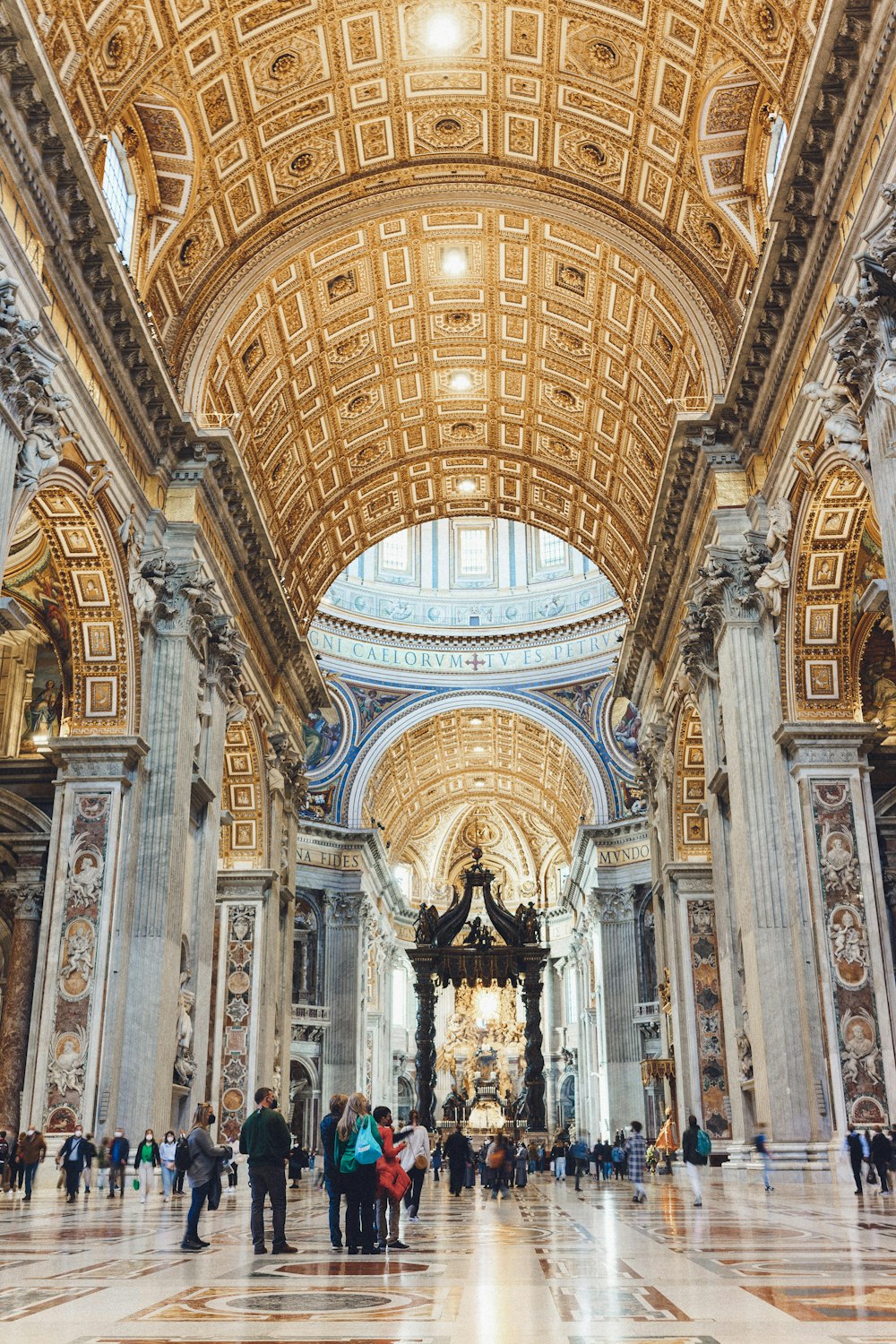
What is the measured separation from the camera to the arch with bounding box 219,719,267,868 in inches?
858

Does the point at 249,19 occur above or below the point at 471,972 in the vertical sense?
above

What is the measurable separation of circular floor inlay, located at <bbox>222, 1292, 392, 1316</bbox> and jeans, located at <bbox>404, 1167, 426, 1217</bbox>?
5348 millimetres

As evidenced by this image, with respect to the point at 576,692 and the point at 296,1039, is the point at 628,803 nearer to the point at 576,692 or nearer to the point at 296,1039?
the point at 576,692

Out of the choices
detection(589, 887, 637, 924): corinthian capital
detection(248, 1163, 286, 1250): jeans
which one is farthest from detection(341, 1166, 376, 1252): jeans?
detection(589, 887, 637, 924): corinthian capital

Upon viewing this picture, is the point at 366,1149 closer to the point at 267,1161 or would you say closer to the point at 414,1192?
the point at 267,1161

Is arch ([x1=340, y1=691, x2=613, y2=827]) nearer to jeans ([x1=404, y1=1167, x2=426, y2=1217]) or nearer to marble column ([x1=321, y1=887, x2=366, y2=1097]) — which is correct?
marble column ([x1=321, y1=887, x2=366, y2=1097])

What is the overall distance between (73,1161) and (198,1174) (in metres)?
5.48

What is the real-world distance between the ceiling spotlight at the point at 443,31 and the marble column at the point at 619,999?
25.5 m

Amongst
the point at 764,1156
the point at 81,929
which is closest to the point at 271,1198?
the point at 764,1156

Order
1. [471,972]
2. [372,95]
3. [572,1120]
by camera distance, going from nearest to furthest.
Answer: [372,95], [471,972], [572,1120]

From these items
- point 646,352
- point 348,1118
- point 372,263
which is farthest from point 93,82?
point 348,1118

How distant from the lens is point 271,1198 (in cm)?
708

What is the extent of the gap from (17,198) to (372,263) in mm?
9104

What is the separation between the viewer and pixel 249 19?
1511cm
